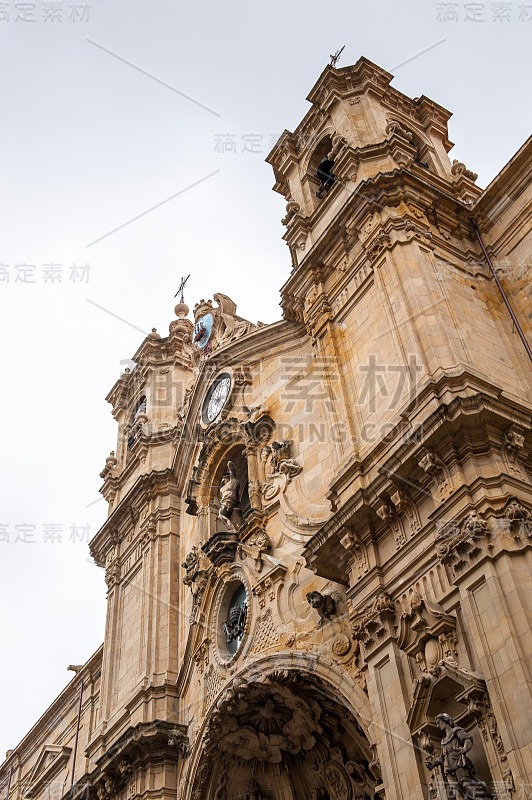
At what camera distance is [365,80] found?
1981cm

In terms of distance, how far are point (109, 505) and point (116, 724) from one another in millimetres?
8485

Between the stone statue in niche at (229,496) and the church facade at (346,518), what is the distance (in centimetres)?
5

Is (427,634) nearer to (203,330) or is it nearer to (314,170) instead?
(314,170)

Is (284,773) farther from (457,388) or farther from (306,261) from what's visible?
(306,261)

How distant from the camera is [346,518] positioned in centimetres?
1288

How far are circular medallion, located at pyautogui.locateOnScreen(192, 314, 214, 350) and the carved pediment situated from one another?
12577 millimetres

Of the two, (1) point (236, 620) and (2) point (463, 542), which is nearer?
(2) point (463, 542)

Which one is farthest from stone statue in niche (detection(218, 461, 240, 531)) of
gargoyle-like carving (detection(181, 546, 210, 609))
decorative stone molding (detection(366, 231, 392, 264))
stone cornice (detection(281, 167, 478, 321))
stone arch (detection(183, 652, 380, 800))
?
decorative stone molding (detection(366, 231, 392, 264))

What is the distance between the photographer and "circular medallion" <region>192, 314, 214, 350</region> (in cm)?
2428

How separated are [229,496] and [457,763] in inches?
404

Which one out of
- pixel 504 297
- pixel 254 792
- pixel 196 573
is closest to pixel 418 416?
pixel 504 297

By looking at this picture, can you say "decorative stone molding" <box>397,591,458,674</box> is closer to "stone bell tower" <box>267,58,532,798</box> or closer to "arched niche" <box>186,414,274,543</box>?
"stone bell tower" <box>267,58,532,798</box>

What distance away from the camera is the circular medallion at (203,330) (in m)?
24.3

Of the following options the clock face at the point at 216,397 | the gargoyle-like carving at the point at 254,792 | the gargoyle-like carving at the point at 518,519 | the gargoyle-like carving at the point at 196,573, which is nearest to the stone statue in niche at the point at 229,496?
A: the gargoyle-like carving at the point at 196,573
